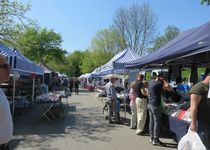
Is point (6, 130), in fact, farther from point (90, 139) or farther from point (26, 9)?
point (26, 9)

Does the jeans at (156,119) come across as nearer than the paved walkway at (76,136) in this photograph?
No

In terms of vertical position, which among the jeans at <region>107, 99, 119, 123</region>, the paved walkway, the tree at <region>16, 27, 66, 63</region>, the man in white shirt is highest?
the tree at <region>16, 27, 66, 63</region>

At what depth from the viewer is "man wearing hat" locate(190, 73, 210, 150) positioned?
5152 mm

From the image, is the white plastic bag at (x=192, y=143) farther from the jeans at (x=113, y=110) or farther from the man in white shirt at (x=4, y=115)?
the jeans at (x=113, y=110)

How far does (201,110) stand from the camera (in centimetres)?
527

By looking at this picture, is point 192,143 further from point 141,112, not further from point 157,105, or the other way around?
point 141,112

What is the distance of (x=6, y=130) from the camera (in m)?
3.47

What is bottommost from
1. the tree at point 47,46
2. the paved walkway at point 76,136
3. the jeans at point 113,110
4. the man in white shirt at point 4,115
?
the paved walkway at point 76,136

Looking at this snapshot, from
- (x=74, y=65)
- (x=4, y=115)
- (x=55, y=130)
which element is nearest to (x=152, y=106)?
(x=55, y=130)

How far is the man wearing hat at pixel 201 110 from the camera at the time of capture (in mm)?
Result: 5152

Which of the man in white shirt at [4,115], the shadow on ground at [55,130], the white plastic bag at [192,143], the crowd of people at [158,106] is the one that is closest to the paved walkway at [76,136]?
the shadow on ground at [55,130]

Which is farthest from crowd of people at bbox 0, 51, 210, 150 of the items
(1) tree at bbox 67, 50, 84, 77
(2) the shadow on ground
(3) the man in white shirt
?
(1) tree at bbox 67, 50, 84, 77

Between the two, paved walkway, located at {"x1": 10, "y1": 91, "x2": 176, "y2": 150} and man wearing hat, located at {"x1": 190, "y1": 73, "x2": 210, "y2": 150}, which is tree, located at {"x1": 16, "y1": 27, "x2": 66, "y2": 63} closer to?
paved walkway, located at {"x1": 10, "y1": 91, "x2": 176, "y2": 150}

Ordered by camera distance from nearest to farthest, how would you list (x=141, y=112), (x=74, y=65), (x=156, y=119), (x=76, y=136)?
1. (x=156, y=119)
2. (x=76, y=136)
3. (x=141, y=112)
4. (x=74, y=65)
